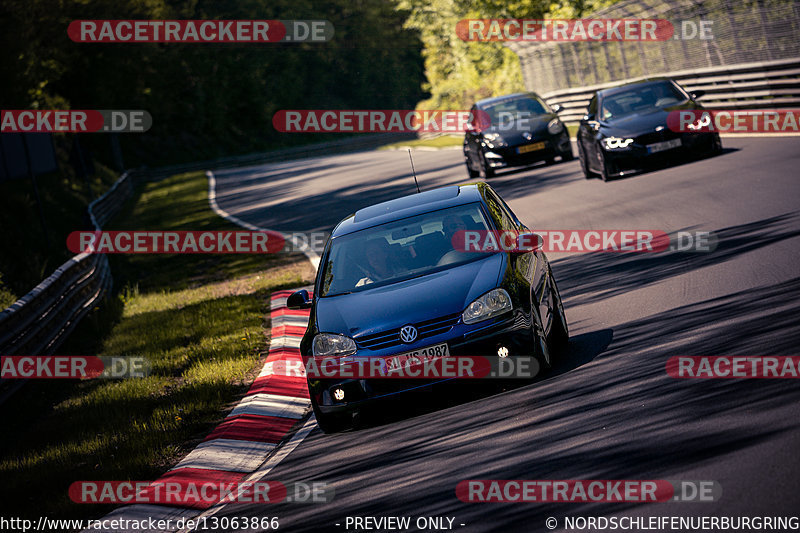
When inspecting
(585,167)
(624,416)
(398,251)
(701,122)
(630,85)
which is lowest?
(624,416)

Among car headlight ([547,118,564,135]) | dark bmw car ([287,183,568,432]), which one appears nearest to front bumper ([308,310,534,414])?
dark bmw car ([287,183,568,432])

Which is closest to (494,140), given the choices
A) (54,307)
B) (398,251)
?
(54,307)

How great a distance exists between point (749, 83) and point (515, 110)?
5.34m

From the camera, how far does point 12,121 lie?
22984 mm

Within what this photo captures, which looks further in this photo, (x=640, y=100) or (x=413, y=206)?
(x=640, y=100)

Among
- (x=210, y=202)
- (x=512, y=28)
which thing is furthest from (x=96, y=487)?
(x=512, y=28)

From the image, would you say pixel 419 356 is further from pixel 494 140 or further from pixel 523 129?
pixel 523 129

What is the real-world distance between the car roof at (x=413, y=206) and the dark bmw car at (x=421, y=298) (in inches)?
0.7

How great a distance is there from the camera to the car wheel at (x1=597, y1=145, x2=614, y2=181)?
1955cm

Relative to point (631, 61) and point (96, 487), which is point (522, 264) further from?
point (631, 61)

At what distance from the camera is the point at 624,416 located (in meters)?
6.41

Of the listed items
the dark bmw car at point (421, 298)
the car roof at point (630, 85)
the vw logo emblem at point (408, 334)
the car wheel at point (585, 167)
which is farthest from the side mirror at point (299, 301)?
the car wheel at point (585, 167)

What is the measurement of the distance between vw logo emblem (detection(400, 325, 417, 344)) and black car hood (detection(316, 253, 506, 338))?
5 cm

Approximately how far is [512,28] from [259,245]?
124 feet
